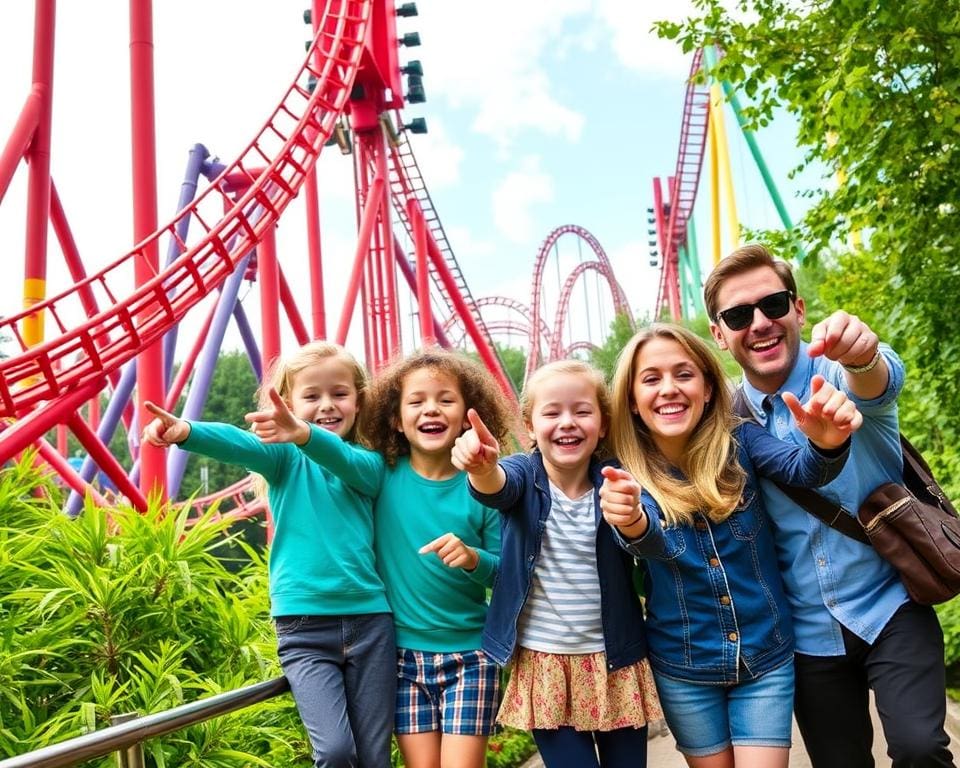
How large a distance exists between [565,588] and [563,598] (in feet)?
0.07

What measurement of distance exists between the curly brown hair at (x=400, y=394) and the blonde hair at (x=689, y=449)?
15.6 inches

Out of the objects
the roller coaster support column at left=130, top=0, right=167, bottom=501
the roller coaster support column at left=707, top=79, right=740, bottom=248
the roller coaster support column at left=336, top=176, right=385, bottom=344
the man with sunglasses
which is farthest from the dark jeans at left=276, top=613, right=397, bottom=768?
the roller coaster support column at left=707, top=79, right=740, bottom=248

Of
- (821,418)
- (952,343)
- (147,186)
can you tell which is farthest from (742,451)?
(147,186)

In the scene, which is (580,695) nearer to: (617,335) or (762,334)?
(762,334)

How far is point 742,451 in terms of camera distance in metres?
1.89

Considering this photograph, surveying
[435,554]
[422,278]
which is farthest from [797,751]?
[422,278]

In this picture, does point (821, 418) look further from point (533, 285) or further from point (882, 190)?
point (533, 285)

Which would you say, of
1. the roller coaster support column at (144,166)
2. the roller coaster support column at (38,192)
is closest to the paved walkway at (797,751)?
the roller coaster support column at (144,166)

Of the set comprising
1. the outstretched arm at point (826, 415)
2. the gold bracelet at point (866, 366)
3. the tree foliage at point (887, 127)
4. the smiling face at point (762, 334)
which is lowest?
the outstretched arm at point (826, 415)

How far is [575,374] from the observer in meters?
1.95

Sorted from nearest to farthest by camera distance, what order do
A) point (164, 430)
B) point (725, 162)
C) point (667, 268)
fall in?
point (164, 430), point (725, 162), point (667, 268)

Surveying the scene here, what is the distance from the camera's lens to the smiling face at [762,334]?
188 cm

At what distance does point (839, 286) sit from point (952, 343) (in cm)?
204

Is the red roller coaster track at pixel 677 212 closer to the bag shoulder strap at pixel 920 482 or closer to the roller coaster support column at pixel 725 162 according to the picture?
the roller coaster support column at pixel 725 162
